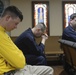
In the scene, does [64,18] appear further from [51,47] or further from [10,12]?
[10,12]

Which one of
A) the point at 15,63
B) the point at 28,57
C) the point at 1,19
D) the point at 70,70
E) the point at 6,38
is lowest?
the point at 70,70

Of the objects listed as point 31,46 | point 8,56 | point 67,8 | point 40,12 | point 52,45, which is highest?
point 67,8

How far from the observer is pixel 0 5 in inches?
248

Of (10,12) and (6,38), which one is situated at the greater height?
(10,12)

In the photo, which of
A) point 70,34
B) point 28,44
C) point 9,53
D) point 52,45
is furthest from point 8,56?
point 52,45

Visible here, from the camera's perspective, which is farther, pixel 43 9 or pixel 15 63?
pixel 43 9

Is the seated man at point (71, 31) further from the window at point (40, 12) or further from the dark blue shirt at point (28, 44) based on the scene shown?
the window at point (40, 12)

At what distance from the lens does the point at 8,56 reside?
5.69 ft

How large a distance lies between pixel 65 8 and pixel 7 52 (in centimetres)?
504

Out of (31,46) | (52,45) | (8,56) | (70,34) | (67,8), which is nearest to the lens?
(8,56)

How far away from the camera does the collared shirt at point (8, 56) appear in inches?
68.4

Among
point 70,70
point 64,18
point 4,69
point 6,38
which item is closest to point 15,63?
point 4,69

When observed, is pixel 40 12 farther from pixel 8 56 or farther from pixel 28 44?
pixel 8 56

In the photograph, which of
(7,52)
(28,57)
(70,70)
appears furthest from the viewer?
(70,70)
